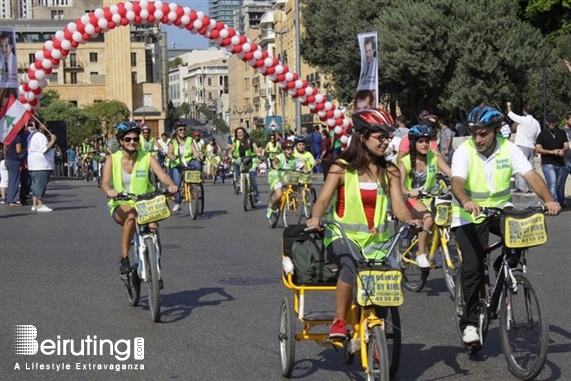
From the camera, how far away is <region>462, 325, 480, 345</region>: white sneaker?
7.72 meters

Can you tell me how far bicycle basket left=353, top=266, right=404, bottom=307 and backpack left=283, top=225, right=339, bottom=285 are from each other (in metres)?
0.76

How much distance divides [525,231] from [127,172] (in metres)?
4.43

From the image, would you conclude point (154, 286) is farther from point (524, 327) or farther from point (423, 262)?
point (524, 327)

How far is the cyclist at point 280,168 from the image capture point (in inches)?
724

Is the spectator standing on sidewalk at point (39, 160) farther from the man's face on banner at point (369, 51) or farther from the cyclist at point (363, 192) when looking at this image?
the cyclist at point (363, 192)

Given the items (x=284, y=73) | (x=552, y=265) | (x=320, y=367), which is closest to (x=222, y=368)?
(x=320, y=367)

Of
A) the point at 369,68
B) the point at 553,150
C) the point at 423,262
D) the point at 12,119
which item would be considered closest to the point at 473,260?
the point at 423,262

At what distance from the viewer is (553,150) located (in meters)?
19.6

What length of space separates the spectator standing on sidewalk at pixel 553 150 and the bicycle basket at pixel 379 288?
45.5ft

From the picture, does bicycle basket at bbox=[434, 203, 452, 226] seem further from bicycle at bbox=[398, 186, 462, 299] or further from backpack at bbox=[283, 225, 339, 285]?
backpack at bbox=[283, 225, 339, 285]

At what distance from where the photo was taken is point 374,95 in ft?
89.5

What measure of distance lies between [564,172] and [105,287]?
35.5 ft

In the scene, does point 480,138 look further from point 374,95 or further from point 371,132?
point 374,95

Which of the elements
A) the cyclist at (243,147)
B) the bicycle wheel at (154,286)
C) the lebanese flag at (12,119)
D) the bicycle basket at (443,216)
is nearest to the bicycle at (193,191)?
the cyclist at (243,147)
